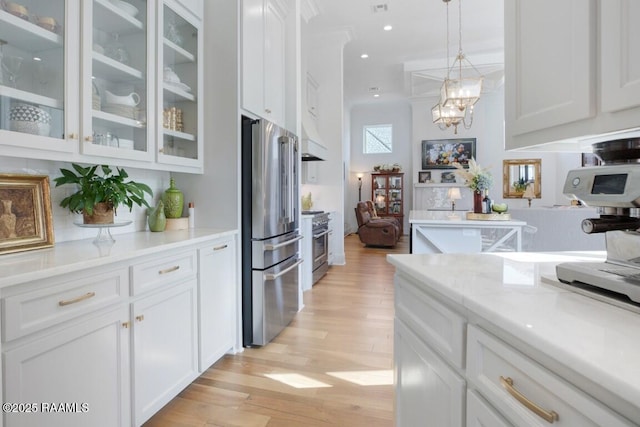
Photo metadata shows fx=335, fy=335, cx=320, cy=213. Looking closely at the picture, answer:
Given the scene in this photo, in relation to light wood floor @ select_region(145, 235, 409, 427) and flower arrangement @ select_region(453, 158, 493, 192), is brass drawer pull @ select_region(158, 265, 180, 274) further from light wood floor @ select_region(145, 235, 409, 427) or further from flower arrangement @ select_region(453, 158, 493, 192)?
flower arrangement @ select_region(453, 158, 493, 192)

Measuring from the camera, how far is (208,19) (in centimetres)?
251

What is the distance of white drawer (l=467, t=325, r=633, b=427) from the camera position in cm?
51

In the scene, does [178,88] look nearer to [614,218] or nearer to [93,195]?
→ [93,195]

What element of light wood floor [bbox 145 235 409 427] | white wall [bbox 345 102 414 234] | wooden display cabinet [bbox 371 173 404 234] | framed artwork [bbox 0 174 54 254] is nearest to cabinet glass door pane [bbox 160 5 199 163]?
framed artwork [bbox 0 174 54 254]

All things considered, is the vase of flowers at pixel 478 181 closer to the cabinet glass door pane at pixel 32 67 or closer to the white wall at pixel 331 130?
the white wall at pixel 331 130

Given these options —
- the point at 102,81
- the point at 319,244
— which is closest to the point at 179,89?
the point at 102,81

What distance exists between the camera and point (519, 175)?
26.8 ft

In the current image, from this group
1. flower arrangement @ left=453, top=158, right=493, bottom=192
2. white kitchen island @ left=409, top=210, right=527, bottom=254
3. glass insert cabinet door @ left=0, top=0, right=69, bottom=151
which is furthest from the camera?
flower arrangement @ left=453, top=158, right=493, bottom=192

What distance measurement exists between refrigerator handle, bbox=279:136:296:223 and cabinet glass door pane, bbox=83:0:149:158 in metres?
1.08

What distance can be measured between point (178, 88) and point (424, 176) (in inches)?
292

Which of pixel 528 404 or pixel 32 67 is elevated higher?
pixel 32 67

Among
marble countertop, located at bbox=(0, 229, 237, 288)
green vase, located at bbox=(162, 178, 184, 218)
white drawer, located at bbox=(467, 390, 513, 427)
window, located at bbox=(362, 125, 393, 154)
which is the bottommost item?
white drawer, located at bbox=(467, 390, 513, 427)

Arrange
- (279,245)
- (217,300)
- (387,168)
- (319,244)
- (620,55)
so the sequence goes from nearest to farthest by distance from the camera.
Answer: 1. (620,55)
2. (217,300)
3. (279,245)
4. (319,244)
5. (387,168)

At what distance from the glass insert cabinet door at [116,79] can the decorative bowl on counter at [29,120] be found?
0.50 ft
